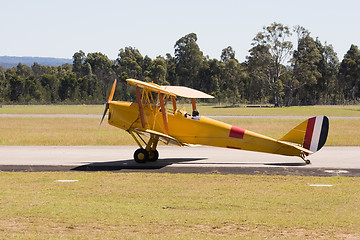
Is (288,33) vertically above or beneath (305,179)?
above

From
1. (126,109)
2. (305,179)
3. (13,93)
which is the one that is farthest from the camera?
(13,93)

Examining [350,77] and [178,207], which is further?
[350,77]

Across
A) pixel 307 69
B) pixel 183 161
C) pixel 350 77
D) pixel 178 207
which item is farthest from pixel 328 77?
pixel 178 207

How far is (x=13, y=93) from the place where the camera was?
12988cm

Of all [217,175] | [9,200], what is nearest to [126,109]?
[217,175]

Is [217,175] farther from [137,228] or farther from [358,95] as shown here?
[358,95]

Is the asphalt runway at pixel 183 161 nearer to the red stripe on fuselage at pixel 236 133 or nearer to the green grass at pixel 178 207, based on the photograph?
the red stripe on fuselage at pixel 236 133

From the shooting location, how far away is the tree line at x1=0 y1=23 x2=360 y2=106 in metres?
120

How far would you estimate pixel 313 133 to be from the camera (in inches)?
729

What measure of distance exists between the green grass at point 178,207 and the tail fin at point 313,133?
2.42 metres

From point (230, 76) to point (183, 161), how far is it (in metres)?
110

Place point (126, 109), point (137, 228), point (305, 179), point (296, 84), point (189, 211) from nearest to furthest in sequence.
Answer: point (137, 228) < point (189, 211) < point (305, 179) < point (126, 109) < point (296, 84)

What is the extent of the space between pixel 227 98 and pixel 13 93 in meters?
50.3

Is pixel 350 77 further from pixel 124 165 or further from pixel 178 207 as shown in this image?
pixel 178 207
